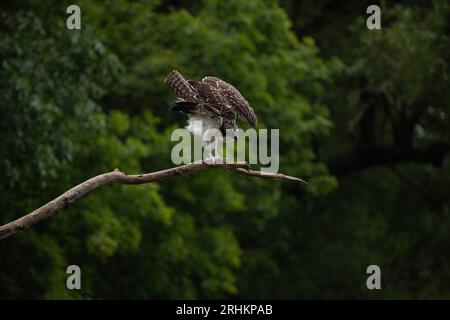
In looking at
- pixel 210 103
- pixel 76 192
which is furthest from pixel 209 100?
pixel 76 192

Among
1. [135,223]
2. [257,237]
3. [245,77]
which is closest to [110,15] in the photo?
[245,77]

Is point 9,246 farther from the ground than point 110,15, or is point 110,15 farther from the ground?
point 110,15

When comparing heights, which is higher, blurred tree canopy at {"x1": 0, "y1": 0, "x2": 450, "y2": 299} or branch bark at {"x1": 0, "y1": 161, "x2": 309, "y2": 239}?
blurred tree canopy at {"x1": 0, "y1": 0, "x2": 450, "y2": 299}

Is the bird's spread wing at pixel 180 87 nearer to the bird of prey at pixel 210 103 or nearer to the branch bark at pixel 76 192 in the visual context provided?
the bird of prey at pixel 210 103

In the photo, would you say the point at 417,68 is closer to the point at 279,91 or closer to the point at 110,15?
the point at 279,91

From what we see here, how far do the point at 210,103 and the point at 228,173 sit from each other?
10196 mm

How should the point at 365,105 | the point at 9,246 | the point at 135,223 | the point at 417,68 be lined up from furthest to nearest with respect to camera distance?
the point at 365,105 → the point at 417,68 → the point at 135,223 → the point at 9,246

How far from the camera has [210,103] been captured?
11.9 m

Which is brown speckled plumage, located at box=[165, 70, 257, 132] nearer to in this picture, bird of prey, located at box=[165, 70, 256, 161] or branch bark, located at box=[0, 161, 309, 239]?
bird of prey, located at box=[165, 70, 256, 161]

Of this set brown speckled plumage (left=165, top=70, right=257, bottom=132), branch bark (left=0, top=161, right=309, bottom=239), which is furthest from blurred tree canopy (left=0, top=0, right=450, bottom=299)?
branch bark (left=0, top=161, right=309, bottom=239)

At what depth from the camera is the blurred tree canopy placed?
18156 mm

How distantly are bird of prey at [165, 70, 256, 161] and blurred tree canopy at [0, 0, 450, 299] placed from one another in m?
5.17

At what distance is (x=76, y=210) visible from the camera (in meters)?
19.5
